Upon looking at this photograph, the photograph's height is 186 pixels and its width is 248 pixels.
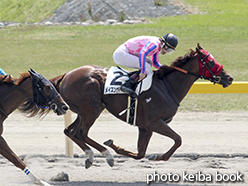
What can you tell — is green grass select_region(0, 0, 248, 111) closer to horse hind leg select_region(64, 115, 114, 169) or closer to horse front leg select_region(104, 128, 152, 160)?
horse front leg select_region(104, 128, 152, 160)

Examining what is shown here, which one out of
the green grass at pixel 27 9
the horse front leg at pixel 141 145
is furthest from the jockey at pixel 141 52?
the green grass at pixel 27 9

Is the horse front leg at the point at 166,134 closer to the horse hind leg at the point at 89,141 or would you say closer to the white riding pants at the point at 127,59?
the horse hind leg at the point at 89,141

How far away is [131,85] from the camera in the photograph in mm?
5422

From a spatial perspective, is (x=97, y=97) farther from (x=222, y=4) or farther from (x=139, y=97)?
(x=222, y=4)

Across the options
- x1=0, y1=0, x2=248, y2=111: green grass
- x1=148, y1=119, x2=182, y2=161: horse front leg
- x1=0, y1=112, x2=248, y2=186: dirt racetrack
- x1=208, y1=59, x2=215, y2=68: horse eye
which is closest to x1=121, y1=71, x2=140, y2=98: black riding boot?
x1=148, y1=119, x2=182, y2=161: horse front leg

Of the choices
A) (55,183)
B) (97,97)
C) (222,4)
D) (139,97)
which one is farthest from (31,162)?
(222,4)

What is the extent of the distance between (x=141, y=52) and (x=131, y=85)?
47cm

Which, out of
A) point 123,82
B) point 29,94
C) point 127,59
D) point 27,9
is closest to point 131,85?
point 123,82

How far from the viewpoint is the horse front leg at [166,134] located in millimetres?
5234

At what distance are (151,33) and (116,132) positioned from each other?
14.8 m

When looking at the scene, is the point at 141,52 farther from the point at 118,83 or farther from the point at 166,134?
the point at 166,134

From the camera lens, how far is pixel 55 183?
5.16 meters

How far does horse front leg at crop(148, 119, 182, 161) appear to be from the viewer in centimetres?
523

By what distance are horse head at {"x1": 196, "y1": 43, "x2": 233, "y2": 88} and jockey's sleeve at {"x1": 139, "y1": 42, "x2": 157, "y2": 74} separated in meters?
0.62
